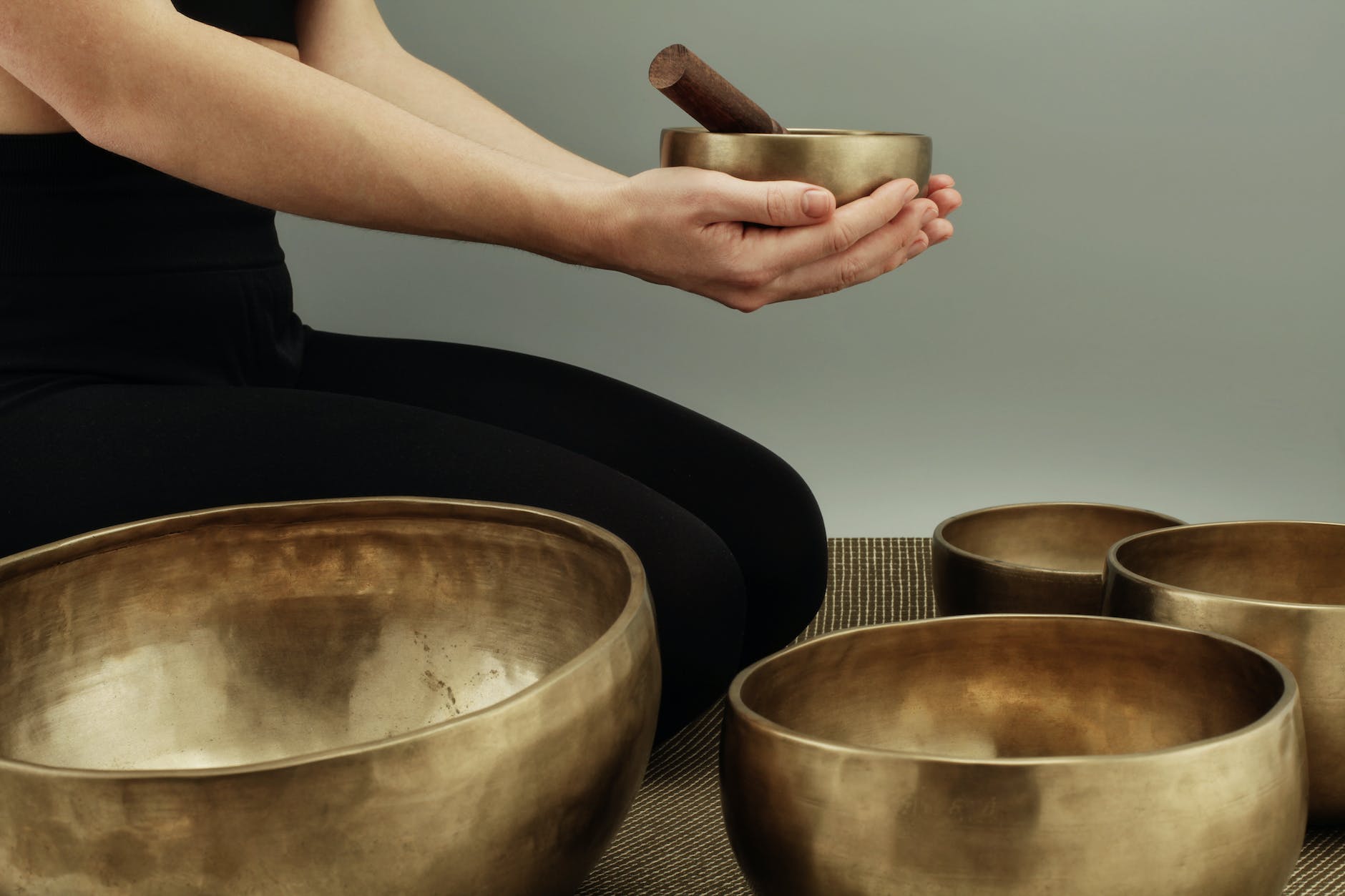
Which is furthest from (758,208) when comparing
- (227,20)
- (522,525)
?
(227,20)

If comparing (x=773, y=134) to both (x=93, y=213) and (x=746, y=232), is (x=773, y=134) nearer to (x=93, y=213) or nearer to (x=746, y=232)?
(x=746, y=232)

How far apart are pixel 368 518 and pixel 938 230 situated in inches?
20.8

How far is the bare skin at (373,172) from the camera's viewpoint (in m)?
0.80

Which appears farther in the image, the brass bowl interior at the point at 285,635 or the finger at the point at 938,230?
the finger at the point at 938,230

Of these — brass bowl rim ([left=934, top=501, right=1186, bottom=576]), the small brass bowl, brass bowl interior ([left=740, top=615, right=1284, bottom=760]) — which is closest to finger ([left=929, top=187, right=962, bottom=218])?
the small brass bowl

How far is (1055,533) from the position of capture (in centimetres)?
133

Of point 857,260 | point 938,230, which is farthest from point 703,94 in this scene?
point 938,230

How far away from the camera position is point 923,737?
79 centimetres

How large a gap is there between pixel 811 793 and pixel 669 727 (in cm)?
41

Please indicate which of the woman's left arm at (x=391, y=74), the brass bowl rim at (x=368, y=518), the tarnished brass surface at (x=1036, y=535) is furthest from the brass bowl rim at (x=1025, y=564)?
the woman's left arm at (x=391, y=74)

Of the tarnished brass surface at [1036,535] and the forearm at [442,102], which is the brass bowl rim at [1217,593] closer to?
the tarnished brass surface at [1036,535]

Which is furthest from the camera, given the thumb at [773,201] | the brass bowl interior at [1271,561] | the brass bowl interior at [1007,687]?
A: the brass bowl interior at [1271,561]

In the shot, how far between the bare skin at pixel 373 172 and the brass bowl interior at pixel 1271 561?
12.2 inches

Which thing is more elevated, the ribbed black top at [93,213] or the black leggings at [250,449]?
the ribbed black top at [93,213]
